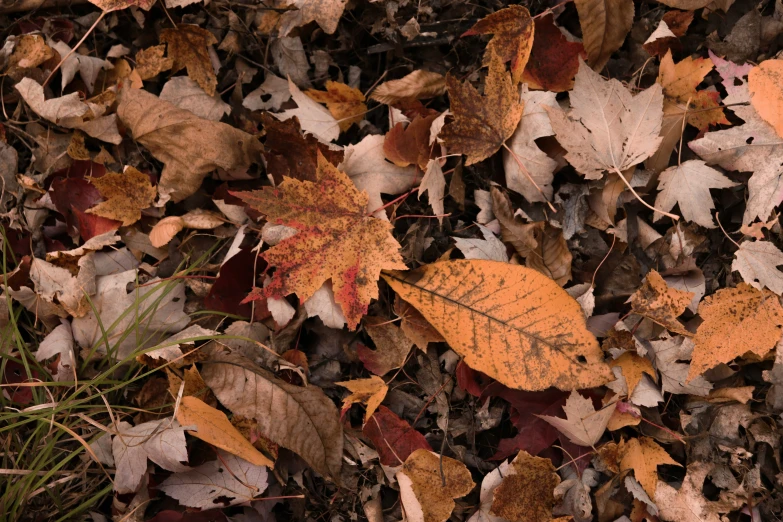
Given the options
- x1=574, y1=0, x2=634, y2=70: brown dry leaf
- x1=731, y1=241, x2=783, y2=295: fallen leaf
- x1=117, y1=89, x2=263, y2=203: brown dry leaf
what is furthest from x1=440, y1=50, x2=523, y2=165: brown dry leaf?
x1=731, y1=241, x2=783, y2=295: fallen leaf

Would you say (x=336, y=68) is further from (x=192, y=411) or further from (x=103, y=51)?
(x=192, y=411)

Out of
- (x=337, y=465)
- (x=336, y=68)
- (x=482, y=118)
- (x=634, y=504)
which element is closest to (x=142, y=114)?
(x=336, y=68)

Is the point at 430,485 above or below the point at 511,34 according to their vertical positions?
below

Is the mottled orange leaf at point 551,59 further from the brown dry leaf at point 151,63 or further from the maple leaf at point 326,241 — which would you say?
the brown dry leaf at point 151,63

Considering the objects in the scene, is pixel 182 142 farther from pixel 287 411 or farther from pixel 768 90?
pixel 768 90

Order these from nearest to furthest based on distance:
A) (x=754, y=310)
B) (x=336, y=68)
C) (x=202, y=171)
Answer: (x=754, y=310) → (x=202, y=171) → (x=336, y=68)

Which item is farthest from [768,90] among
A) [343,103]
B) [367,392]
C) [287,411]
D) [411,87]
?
[287,411]
